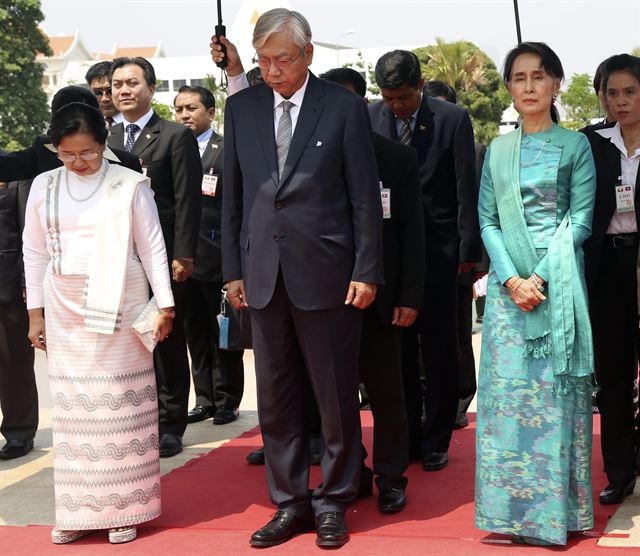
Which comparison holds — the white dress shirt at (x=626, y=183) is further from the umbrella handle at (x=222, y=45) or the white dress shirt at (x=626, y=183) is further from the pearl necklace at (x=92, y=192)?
the pearl necklace at (x=92, y=192)

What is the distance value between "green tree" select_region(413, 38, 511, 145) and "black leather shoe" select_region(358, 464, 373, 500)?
35.1 meters

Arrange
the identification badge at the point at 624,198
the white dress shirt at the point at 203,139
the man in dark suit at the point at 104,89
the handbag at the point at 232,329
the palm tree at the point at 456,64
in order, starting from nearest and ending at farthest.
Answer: the identification badge at the point at 624,198, the handbag at the point at 232,329, the man in dark suit at the point at 104,89, the white dress shirt at the point at 203,139, the palm tree at the point at 456,64

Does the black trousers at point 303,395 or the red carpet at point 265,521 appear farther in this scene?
the black trousers at point 303,395

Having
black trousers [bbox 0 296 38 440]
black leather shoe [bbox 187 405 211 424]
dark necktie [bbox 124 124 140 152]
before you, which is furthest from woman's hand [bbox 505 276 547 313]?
black leather shoe [bbox 187 405 211 424]

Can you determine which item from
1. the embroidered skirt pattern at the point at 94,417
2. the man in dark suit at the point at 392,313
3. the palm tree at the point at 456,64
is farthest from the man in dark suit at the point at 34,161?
the palm tree at the point at 456,64

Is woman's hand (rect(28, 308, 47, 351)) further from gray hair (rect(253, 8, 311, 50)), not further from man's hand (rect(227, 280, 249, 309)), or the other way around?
gray hair (rect(253, 8, 311, 50))

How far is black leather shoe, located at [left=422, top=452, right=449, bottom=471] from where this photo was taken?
5730mm

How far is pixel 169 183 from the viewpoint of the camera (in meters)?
6.28

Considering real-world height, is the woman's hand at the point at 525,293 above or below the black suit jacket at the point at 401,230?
below

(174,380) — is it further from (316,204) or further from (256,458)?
(316,204)

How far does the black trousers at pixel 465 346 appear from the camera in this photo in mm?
7262

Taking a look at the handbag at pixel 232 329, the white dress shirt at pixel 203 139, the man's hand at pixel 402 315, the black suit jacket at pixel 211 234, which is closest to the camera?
the man's hand at pixel 402 315

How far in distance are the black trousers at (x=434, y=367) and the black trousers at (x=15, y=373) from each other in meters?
2.27

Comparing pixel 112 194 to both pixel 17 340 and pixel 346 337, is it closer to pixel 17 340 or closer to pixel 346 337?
pixel 346 337
